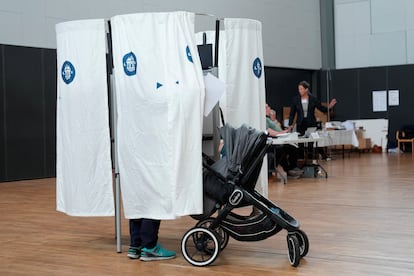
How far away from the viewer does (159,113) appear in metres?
4.68

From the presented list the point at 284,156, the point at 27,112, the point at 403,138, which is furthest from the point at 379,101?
the point at 27,112

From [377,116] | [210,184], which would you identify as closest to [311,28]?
[377,116]

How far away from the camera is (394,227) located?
19.5 ft

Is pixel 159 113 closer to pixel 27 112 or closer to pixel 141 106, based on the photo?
pixel 141 106

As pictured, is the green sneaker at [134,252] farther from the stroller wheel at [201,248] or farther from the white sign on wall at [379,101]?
the white sign on wall at [379,101]

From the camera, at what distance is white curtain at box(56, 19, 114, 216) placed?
16.6 feet

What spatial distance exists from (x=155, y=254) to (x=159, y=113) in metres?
1.04

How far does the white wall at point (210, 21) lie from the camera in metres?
12.4

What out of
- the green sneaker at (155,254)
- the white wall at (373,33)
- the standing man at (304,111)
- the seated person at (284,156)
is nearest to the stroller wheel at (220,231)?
the green sneaker at (155,254)

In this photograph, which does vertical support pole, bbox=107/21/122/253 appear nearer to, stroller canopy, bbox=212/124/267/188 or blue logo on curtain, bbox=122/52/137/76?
blue logo on curtain, bbox=122/52/137/76

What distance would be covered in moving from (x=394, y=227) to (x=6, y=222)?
12.8 feet

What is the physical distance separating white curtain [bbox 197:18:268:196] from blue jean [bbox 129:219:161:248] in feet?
3.42

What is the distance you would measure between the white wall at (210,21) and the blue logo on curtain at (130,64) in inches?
313

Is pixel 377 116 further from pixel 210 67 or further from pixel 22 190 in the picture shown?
pixel 210 67
